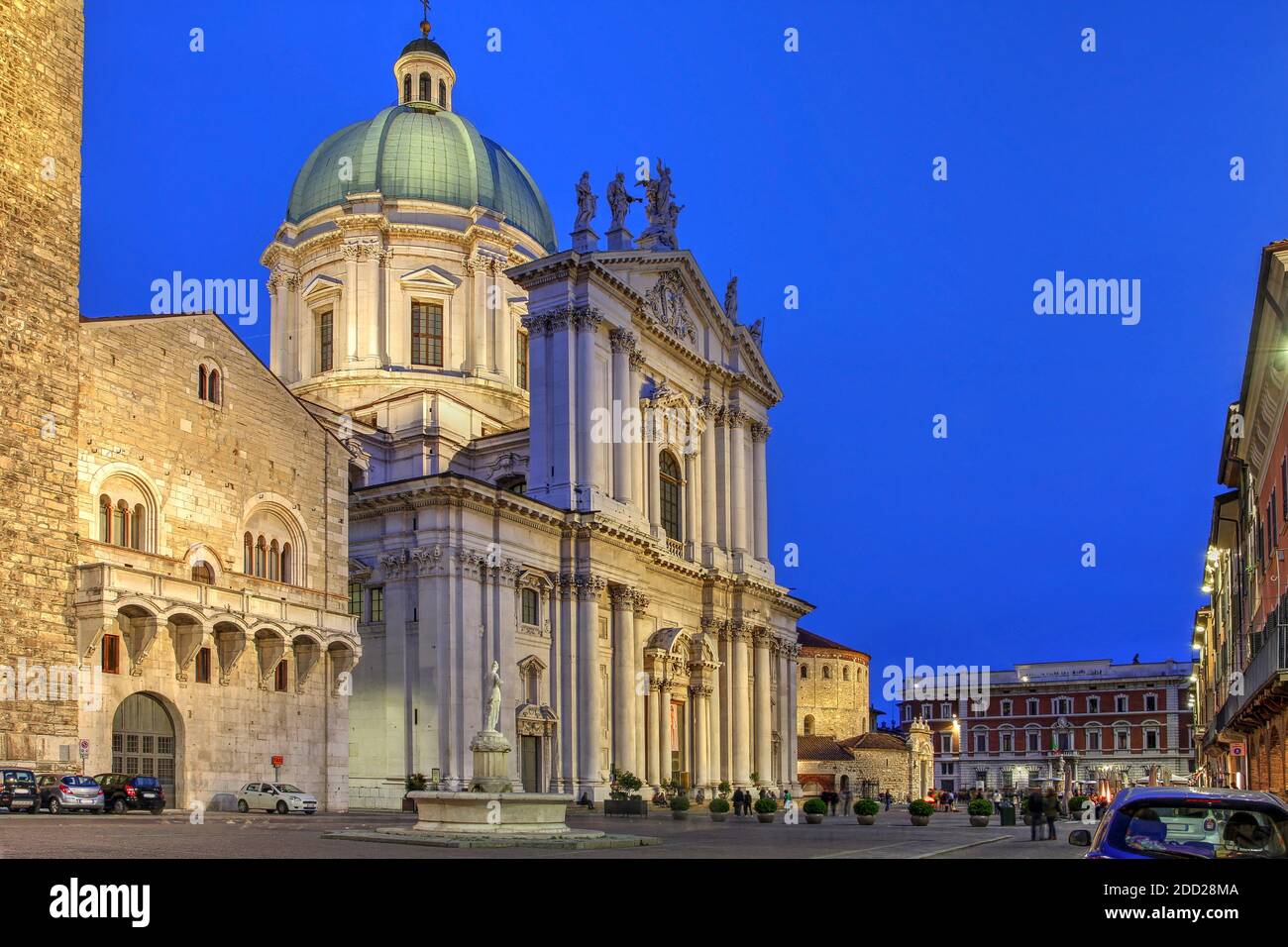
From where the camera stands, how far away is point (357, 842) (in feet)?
79.6

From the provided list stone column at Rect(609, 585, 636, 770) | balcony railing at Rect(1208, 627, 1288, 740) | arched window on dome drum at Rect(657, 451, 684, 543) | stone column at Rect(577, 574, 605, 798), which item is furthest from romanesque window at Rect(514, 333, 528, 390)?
balcony railing at Rect(1208, 627, 1288, 740)

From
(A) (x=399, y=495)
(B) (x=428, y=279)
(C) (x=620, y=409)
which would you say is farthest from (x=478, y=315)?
(A) (x=399, y=495)

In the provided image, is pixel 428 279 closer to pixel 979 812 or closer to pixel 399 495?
pixel 399 495

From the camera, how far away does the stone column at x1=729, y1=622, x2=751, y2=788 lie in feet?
212

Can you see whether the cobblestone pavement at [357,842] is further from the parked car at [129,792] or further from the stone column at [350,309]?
the stone column at [350,309]

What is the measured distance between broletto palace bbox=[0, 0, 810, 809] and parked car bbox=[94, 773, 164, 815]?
878 millimetres

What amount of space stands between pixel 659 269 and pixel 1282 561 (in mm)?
35952

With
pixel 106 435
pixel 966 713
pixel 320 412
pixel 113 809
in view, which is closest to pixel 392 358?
pixel 320 412

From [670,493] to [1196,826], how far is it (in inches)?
2091

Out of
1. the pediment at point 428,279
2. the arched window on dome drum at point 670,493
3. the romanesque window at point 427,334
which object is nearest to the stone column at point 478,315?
the pediment at point 428,279

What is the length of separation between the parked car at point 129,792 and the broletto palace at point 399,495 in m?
0.88

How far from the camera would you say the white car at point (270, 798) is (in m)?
35.6

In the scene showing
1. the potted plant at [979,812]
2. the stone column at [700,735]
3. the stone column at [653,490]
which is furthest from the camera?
the stone column at [700,735]
